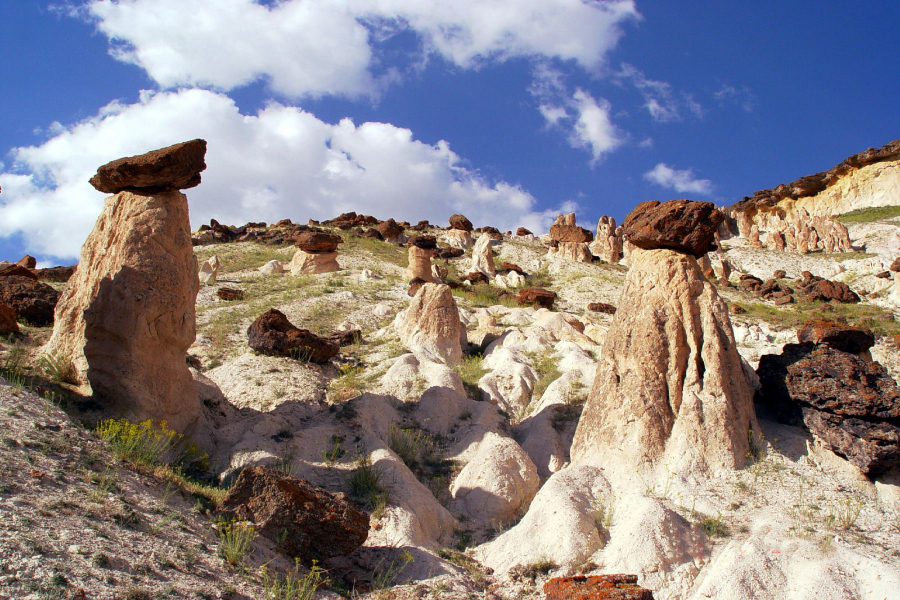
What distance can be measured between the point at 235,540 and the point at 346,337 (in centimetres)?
1053

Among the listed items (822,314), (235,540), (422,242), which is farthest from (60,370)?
(822,314)

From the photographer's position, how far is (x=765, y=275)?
40438 millimetres

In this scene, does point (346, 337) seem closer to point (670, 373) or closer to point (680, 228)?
point (680, 228)

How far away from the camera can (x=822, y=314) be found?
975 inches

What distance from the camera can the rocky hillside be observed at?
6.14 metres

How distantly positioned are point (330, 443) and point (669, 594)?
5.20m

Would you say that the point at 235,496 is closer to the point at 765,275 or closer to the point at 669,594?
the point at 669,594

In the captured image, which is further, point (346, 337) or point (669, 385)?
point (346, 337)

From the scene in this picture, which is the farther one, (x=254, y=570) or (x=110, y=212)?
(x=110, y=212)

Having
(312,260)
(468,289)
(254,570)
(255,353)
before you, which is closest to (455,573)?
(254,570)

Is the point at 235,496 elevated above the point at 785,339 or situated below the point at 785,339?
below

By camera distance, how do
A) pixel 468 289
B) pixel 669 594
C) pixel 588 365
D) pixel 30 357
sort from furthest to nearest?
1. pixel 468 289
2. pixel 588 365
3. pixel 30 357
4. pixel 669 594

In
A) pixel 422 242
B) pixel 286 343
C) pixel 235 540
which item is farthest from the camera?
pixel 422 242

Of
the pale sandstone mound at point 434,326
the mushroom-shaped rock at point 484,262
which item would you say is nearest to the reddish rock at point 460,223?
the mushroom-shaped rock at point 484,262
